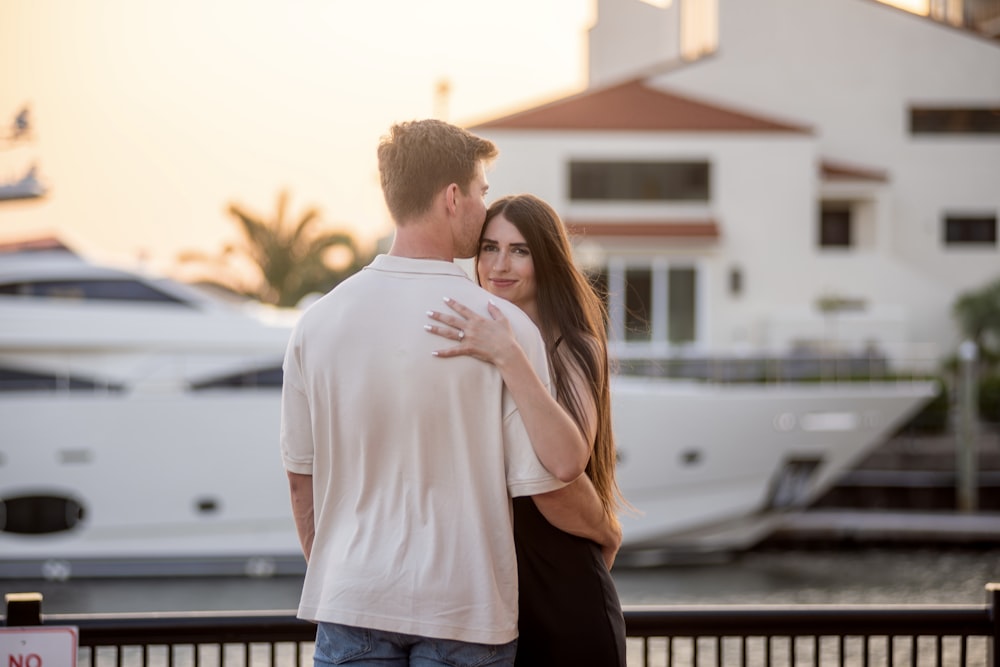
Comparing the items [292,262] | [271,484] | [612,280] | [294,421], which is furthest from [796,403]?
[292,262]

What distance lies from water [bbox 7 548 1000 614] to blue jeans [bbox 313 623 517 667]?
1174 centimetres

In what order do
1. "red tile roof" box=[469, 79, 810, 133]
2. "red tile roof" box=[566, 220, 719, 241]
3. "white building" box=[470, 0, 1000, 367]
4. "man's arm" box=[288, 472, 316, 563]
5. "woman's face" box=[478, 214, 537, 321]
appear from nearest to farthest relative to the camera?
"man's arm" box=[288, 472, 316, 563] → "woman's face" box=[478, 214, 537, 321] → "red tile roof" box=[566, 220, 719, 241] → "white building" box=[470, 0, 1000, 367] → "red tile roof" box=[469, 79, 810, 133]

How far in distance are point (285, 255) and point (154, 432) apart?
64.0 ft

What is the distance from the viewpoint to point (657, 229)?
26422 millimetres

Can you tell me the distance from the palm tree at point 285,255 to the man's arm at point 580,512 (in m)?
31.5

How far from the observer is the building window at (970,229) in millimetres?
30344

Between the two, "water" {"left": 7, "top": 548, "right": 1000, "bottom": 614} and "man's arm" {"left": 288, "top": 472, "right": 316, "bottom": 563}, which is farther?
"water" {"left": 7, "top": 548, "right": 1000, "bottom": 614}

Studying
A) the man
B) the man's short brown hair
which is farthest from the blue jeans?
the man's short brown hair

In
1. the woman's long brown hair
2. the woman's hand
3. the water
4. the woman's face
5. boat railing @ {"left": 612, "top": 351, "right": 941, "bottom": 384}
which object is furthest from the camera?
boat railing @ {"left": 612, "top": 351, "right": 941, "bottom": 384}

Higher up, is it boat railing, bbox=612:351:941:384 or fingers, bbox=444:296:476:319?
fingers, bbox=444:296:476:319

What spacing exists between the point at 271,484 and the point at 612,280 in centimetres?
1188

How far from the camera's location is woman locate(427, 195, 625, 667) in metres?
2.27

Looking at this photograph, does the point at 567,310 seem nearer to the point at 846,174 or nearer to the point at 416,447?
the point at 416,447

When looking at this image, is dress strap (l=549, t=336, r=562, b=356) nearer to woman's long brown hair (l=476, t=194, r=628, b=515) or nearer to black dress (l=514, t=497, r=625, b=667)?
woman's long brown hair (l=476, t=194, r=628, b=515)
